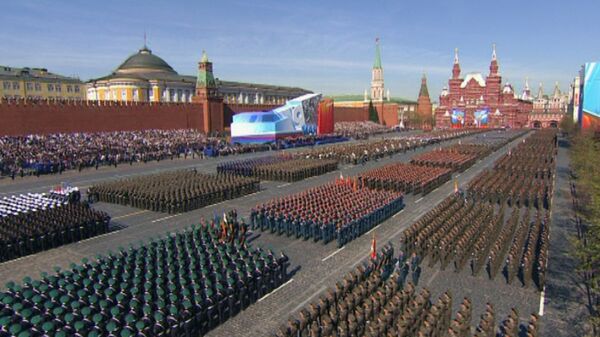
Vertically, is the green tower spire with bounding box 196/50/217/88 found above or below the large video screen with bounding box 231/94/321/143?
above

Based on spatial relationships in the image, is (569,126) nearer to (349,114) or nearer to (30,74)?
(349,114)

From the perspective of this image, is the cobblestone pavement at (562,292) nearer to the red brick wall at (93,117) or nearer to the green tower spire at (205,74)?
the red brick wall at (93,117)

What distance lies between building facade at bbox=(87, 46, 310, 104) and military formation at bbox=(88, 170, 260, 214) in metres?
33.5

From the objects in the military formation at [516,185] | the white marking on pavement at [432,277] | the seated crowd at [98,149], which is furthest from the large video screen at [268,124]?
the white marking on pavement at [432,277]

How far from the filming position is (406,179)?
22.3 meters

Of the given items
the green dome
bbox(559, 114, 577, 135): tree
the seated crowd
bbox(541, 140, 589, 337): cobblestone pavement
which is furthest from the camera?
the green dome

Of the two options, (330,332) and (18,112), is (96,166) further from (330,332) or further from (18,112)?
(330,332)

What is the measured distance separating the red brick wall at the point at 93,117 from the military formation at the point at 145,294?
32061mm

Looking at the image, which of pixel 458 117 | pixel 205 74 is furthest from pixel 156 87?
pixel 458 117

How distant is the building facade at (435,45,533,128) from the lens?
8462 centimetres

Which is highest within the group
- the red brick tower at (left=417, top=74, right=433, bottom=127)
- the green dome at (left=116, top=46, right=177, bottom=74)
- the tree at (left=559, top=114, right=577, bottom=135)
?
the green dome at (left=116, top=46, right=177, bottom=74)

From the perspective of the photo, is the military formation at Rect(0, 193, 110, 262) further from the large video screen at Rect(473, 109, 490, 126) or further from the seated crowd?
the large video screen at Rect(473, 109, 490, 126)

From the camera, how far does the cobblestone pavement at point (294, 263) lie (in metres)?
9.08

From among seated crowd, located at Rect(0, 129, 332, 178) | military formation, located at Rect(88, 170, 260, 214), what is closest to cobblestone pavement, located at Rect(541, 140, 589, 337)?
military formation, located at Rect(88, 170, 260, 214)
